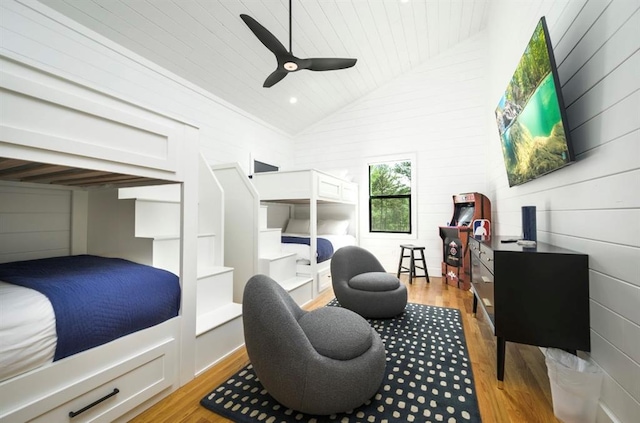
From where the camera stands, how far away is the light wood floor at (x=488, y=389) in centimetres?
132

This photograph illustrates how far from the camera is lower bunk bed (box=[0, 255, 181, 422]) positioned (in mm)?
947

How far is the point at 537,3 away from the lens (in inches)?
82.8

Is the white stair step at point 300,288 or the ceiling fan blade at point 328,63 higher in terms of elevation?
the ceiling fan blade at point 328,63

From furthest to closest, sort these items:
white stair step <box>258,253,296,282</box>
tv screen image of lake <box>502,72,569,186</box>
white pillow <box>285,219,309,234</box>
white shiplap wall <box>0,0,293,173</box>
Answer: white pillow <box>285,219,309,234</box> < white stair step <box>258,253,296,282</box> < white shiplap wall <box>0,0,293,173</box> < tv screen image of lake <box>502,72,569,186</box>

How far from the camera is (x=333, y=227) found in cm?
464

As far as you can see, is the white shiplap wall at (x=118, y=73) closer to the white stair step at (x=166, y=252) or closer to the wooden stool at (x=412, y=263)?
the white stair step at (x=166, y=252)

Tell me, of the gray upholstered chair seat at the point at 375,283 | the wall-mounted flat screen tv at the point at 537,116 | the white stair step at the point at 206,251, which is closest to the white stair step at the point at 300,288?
the gray upholstered chair seat at the point at 375,283

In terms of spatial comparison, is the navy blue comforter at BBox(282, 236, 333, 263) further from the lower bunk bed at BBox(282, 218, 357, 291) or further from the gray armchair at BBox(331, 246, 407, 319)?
the gray armchair at BBox(331, 246, 407, 319)

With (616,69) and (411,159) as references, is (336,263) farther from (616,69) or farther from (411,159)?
(411,159)

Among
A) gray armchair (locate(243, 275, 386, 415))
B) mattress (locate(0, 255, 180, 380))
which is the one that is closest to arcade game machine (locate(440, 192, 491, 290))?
gray armchair (locate(243, 275, 386, 415))

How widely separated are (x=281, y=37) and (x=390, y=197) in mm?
3049

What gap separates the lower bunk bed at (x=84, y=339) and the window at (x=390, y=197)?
3.89m

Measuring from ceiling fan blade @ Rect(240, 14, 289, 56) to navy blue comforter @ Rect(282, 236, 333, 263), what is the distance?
2.16 m

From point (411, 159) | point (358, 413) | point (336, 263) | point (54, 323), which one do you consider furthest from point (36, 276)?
point (411, 159)
